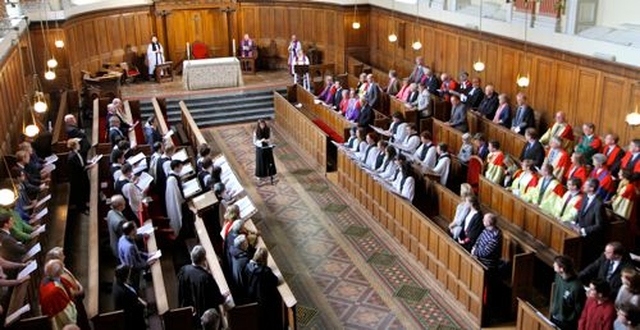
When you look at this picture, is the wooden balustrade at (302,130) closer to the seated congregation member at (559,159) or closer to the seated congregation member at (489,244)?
the seated congregation member at (559,159)

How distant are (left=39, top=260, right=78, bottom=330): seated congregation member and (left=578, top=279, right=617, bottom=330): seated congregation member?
5717 millimetres

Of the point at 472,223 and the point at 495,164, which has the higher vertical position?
the point at 495,164

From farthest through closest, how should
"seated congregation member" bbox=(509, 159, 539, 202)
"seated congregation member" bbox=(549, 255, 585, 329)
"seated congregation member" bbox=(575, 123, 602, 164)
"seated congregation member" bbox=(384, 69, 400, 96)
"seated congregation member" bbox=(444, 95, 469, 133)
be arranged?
"seated congregation member" bbox=(384, 69, 400, 96) → "seated congregation member" bbox=(444, 95, 469, 133) → "seated congregation member" bbox=(575, 123, 602, 164) → "seated congregation member" bbox=(509, 159, 539, 202) → "seated congregation member" bbox=(549, 255, 585, 329)

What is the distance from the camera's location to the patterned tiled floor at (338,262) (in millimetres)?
9148

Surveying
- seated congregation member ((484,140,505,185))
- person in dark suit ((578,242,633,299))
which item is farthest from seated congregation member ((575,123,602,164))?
person in dark suit ((578,242,633,299))

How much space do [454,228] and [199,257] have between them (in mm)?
3889

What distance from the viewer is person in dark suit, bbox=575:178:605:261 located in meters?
8.87

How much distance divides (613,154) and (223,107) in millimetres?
11529

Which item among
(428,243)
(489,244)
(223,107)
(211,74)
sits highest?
(211,74)

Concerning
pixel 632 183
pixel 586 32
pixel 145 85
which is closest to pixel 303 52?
pixel 145 85

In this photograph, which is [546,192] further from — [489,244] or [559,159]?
[489,244]

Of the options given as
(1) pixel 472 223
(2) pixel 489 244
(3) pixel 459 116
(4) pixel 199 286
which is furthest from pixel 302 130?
(4) pixel 199 286

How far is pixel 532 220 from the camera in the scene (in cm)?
973

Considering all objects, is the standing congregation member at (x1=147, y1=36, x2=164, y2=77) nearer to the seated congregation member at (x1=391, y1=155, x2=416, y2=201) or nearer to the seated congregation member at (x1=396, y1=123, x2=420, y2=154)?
the seated congregation member at (x1=396, y1=123, x2=420, y2=154)
